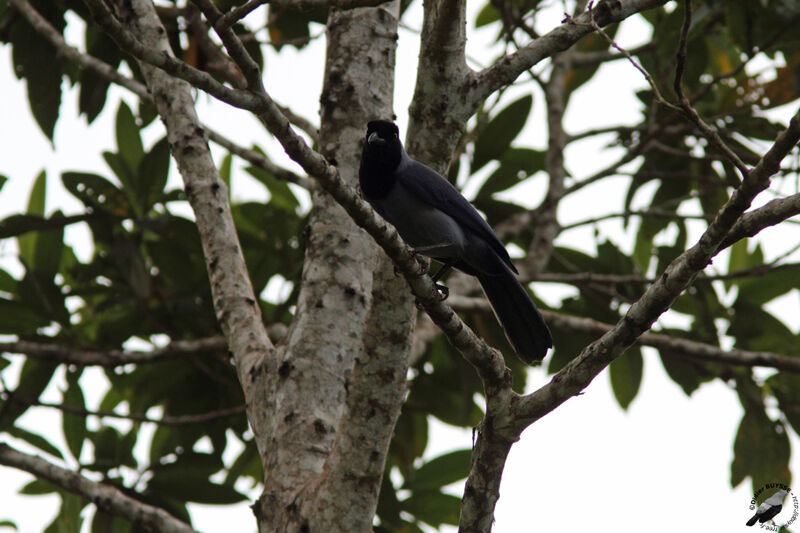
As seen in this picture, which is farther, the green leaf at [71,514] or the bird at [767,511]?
the green leaf at [71,514]

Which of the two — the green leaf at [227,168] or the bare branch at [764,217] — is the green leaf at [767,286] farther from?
the green leaf at [227,168]

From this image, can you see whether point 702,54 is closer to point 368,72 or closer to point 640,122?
point 640,122

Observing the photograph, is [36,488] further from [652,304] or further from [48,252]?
[652,304]

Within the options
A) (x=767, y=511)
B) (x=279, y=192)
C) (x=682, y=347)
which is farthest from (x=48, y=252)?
(x=767, y=511)

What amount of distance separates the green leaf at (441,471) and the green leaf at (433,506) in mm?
48

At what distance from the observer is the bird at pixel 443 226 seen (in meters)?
3.70

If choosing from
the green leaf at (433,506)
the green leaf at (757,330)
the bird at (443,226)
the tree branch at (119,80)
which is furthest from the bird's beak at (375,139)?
the green leaf at (757,330)

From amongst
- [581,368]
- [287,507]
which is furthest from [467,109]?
[287,507]

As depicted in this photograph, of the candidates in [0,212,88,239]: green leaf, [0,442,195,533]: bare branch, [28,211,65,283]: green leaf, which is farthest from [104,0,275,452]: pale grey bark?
[28,211,65,283]: green leaf

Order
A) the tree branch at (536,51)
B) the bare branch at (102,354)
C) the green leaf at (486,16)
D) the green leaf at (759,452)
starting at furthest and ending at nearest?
the green leaf at (486,16) → the green leaf at (759,452) → the bare branch at (102,354) → the tree branch at (536,51)

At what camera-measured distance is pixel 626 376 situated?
5312mm

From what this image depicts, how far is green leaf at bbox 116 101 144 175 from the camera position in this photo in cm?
501

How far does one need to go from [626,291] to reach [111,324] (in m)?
3.03

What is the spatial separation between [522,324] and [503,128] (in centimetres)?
187
